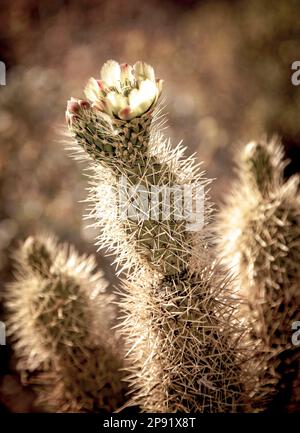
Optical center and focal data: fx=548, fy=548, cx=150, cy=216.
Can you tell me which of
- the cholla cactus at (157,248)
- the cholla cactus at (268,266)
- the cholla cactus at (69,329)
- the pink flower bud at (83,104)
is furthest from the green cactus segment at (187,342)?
the pink flower bud at (83,104)

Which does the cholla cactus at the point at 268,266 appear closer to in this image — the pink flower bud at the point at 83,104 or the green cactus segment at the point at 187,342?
the green cactus segment at the point at 187,342

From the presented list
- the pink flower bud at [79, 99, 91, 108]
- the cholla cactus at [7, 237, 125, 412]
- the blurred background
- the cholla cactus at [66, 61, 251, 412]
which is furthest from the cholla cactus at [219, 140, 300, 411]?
the blurred background

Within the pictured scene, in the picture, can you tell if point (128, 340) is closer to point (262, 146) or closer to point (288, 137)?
point (262, 146)

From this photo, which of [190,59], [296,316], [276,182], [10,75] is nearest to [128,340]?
[296,316]

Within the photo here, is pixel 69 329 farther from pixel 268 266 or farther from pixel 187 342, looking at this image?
pixel 268 266

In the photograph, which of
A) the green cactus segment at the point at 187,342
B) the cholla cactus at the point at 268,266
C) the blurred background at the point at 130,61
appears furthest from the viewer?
the blurred background at the point at 130,61

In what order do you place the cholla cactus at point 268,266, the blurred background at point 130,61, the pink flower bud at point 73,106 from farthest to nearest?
1. the blurred background at point 130,61
2. the cholla cactus at point 268,266
3. the pink flower bud at point 73,106
